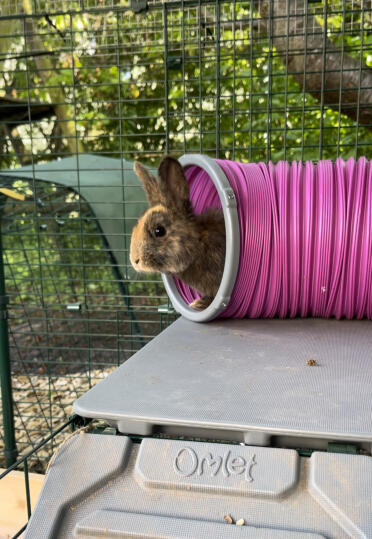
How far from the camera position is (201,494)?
2.93ft

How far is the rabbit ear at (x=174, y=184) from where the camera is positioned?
6.01 ft

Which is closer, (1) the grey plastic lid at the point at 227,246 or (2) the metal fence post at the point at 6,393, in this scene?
(1) the grey plastic lid at the point at 227,246

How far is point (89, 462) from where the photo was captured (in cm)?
96

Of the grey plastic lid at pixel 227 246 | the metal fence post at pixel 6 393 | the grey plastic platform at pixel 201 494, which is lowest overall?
the metal fence post at pixel 6 393

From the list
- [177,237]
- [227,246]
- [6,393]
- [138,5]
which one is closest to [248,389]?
[227,246]

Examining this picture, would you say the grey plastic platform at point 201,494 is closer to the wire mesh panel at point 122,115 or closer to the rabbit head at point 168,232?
the rabbit head at point 168,232

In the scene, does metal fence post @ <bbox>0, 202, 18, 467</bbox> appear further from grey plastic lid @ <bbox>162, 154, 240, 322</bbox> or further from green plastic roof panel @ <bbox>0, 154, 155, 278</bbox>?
grey plastic lid @ <bbox>162, 154, 240, 322</bbox>

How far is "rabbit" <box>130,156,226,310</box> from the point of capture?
1.82 metres

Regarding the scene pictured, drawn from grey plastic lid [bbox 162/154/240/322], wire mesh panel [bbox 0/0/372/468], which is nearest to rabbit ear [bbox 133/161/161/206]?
grey plastic lid [bbox 162/154/240/322]

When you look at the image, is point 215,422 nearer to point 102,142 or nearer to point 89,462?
point 89,462

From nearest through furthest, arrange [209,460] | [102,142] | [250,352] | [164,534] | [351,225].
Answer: [164,534], [209,460], [250,352], [351,225], [102,142]

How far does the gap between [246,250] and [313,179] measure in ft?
1.18

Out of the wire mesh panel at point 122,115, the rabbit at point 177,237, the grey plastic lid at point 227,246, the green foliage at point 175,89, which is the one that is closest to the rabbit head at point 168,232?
the rabbit at point 177,237

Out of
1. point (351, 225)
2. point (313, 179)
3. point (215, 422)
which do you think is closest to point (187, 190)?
point (313, 179)
